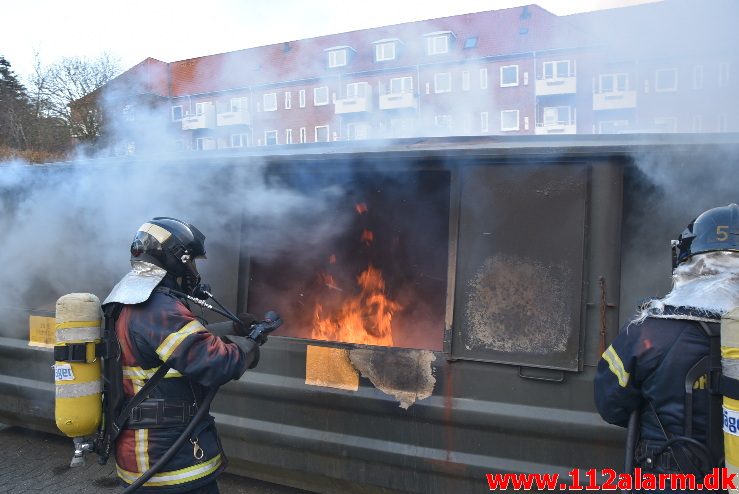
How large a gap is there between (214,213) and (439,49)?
5.50 meters

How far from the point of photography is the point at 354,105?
8383 mm

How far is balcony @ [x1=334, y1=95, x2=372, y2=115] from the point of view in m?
8.33

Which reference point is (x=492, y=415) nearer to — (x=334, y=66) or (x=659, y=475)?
(x=659, y=475)

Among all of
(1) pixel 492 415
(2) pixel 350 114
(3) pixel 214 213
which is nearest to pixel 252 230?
(3) pixel 214 213

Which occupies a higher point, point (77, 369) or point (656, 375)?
point (656, 375)

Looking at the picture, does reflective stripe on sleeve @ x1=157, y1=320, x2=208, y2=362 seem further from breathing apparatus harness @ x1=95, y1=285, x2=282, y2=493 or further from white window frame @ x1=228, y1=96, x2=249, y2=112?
white window frame @ x1=228, y1=96, x2=249, y2=112

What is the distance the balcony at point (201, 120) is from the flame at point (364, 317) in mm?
5074

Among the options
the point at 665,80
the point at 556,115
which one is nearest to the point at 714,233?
the point at 665,80

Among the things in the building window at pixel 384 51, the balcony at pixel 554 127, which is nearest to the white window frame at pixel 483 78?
the building window at pixel 384 51

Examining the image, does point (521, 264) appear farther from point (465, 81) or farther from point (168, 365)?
point (465, 81)

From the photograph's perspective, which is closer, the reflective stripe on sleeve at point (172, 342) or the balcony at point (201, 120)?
the reflective stripe on sleeve at point (172, 342)

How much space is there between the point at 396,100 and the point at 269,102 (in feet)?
6.72

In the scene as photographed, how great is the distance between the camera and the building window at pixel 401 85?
817cm

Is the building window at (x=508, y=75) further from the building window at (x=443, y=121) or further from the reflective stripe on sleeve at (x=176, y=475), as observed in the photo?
the reflective stripe on sleeve at (x=176, y=475)
